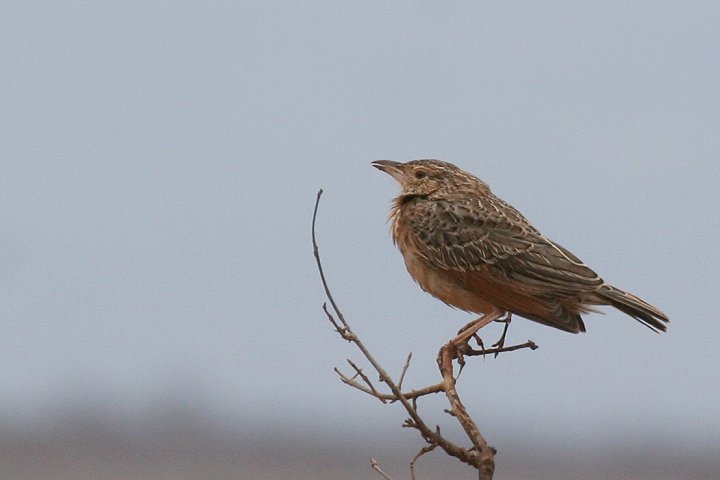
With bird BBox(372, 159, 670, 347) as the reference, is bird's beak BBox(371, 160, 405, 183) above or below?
above

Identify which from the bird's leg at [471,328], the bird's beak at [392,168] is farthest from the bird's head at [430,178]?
the bird's leg at [471,328]

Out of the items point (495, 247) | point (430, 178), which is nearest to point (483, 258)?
point (495, 247)

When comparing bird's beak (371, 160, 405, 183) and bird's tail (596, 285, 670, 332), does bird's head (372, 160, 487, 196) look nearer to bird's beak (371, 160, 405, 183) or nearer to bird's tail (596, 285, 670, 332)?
bird's beak (371, 160, 405, 183)

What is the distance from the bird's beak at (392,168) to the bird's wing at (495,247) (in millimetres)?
418

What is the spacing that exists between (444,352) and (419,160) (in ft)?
9.01

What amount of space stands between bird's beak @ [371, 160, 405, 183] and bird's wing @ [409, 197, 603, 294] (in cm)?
42

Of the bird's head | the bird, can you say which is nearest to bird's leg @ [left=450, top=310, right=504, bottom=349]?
the bird

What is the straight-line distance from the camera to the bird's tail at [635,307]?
9680 millimetres

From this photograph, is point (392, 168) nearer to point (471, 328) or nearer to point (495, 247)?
point (495, 247)

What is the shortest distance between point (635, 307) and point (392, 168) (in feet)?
8.06

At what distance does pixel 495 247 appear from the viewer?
35.4 ft

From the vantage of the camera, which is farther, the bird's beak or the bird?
the bird's beak

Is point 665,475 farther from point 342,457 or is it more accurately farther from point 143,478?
point 143,478

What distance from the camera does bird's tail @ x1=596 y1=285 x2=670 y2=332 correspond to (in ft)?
31.8
